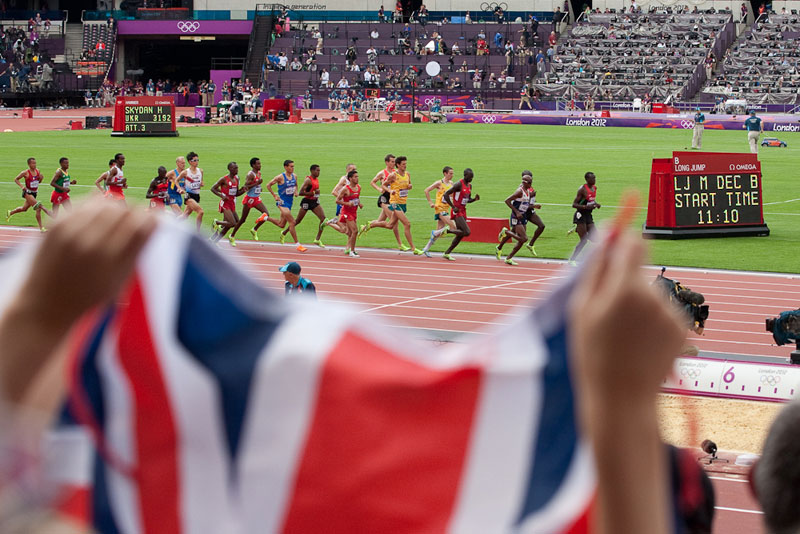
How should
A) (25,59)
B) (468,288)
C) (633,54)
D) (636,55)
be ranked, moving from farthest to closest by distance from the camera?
(25,59), (633,54), (636,55), (468,288)

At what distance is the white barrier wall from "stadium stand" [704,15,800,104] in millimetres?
59062

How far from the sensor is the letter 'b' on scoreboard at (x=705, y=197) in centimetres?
2378

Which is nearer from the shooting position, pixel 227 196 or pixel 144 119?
pixel 227 196

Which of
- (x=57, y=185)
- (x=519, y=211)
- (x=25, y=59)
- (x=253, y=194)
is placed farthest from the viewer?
(x=25, y=59)

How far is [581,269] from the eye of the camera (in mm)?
1865

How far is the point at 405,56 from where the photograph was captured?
80.6 meters

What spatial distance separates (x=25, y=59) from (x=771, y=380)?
7671cm

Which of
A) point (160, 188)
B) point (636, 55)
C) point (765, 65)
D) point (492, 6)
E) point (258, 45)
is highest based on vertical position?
point (492, 6)

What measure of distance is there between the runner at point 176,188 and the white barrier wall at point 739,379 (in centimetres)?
1311

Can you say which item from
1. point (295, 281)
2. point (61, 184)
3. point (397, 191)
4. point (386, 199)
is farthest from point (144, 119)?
point (295, 281)

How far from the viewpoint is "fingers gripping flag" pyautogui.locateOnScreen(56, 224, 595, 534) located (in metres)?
2.38

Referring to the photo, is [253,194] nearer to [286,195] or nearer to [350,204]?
[286,195]

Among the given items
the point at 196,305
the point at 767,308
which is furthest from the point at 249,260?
the point at 196,305

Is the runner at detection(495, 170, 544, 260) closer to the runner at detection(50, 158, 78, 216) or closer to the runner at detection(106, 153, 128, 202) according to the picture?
the runner at detection(106, 153, 128, 202)
